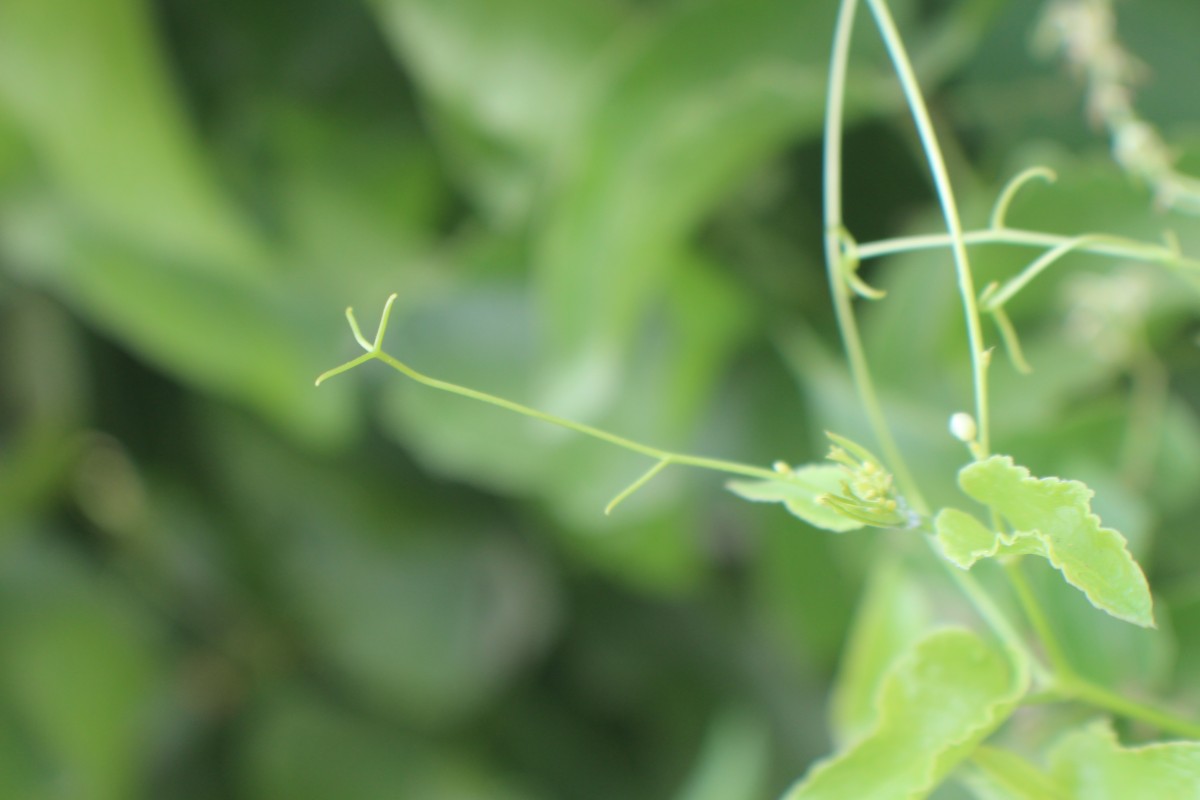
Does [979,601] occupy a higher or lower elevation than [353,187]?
lower

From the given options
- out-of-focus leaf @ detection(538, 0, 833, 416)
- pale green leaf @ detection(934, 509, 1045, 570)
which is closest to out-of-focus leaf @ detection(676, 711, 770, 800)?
out-of-focus leaf @ detection(538, 0, 833, 416)

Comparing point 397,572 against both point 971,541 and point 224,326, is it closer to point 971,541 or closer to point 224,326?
point 224,326

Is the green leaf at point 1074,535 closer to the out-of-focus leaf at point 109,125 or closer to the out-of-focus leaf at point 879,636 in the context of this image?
the out-of-focus leaf at point 879,636

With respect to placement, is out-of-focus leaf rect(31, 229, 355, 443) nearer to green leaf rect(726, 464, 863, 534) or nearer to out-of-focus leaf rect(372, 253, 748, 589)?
out-of-focus leaf rect(372, 253, 748, 589)

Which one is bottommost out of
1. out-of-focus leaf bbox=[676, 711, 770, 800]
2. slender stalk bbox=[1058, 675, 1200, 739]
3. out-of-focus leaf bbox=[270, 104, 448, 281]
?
slender stalk bbox=[1058, 675, 1200, 739]

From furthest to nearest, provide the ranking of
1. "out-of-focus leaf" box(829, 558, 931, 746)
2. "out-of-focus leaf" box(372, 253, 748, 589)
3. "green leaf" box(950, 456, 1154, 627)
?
"out-of-focus leaf" box(372, 253, 748, 589)
"out-of-focus leaf" box(829, 558, 931, 746)
"green leaf" box(950, 456, 1154, 627)

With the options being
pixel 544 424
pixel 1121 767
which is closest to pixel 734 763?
pixel 544 424
